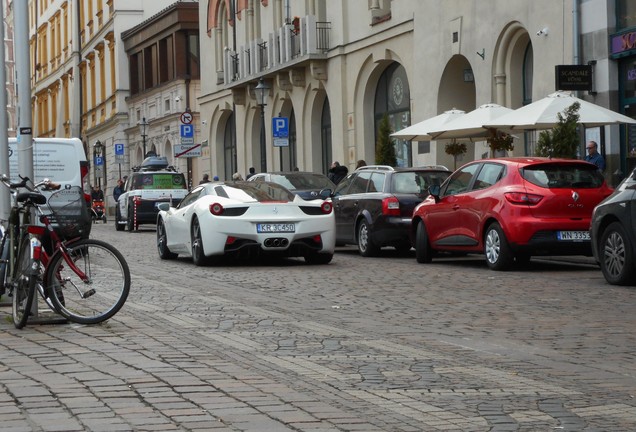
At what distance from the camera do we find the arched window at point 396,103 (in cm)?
3591

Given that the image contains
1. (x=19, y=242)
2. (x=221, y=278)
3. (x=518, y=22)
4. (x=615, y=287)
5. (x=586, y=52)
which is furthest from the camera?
(x=518, y=22)

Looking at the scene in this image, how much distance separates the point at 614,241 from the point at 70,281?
256 inches

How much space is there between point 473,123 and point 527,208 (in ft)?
28.4

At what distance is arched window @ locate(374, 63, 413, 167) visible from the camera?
118ft

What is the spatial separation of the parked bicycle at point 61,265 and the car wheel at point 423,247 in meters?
9.21

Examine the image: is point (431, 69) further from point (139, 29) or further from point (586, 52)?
→ point (139, 29)

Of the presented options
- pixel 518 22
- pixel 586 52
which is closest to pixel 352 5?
pixel 518 22

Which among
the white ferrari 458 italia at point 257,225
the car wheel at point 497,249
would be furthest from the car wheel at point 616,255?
the white ferrari 458 italia at point 257,225

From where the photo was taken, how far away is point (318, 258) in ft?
64.3

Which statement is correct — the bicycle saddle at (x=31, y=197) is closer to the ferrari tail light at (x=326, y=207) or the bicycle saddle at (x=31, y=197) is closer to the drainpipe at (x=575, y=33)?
the ferrari tail light at (x=326, y=207)

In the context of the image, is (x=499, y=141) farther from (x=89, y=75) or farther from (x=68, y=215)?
(x=89, y=75)

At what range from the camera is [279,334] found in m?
10.0

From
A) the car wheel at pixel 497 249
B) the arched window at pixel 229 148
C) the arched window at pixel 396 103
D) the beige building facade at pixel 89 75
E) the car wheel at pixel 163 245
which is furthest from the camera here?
the beige building facade at pixel 89 75

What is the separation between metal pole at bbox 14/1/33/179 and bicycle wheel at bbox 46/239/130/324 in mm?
1934
